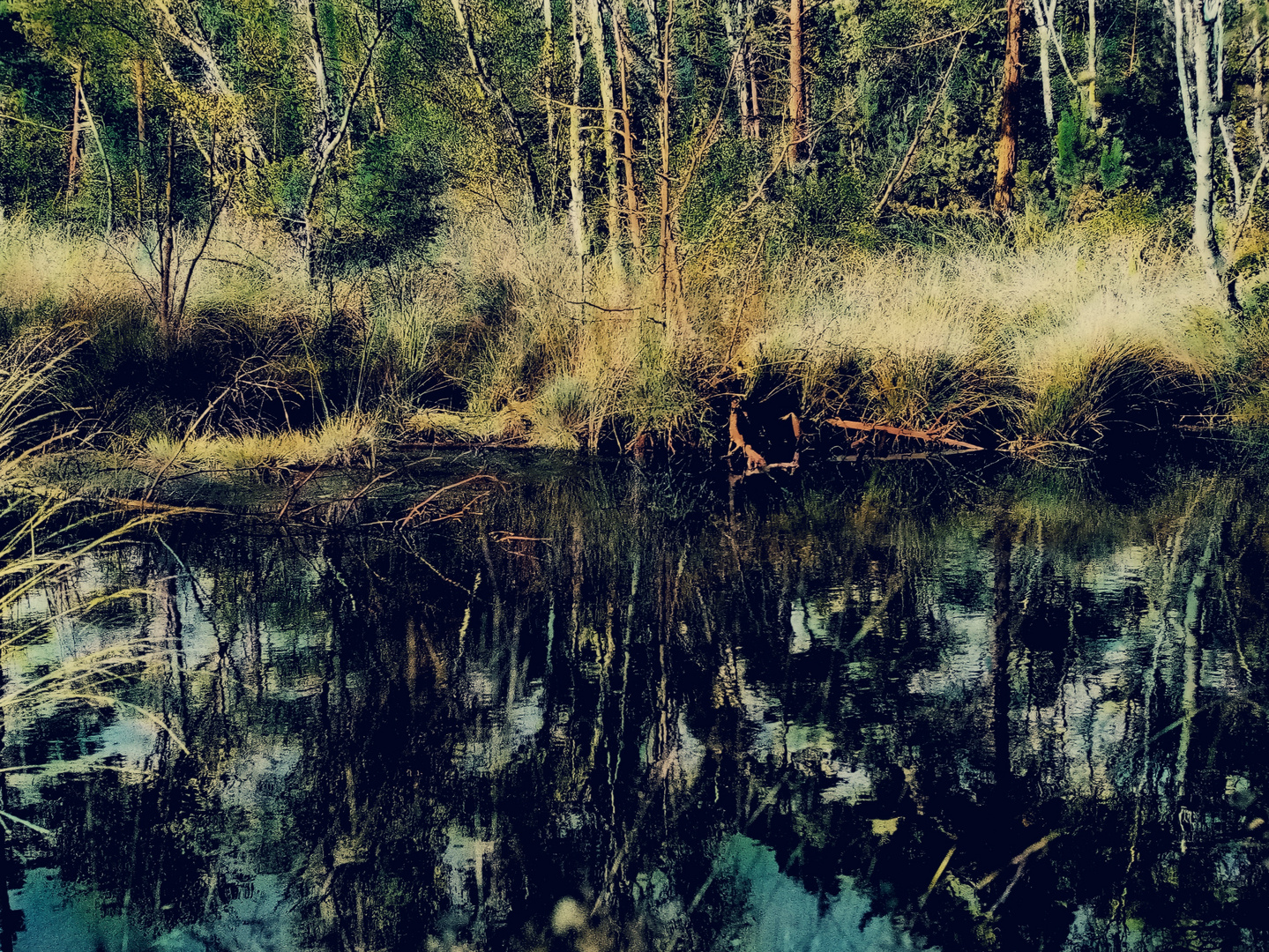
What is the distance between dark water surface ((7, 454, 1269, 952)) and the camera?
3195 mm

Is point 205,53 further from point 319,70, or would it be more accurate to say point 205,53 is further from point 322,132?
point 322,132

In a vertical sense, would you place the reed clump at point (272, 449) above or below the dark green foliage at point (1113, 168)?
below

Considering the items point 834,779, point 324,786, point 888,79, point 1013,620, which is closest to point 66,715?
point 324,786

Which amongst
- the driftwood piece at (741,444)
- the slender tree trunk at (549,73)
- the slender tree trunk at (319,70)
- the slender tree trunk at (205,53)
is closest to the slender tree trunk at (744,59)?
the slender tree trunk at (549,73)

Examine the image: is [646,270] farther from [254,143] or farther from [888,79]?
[888,79]

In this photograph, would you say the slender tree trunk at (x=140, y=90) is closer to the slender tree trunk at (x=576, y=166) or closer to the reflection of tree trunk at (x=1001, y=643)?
the slender tree trunk at (x=576, y=166)

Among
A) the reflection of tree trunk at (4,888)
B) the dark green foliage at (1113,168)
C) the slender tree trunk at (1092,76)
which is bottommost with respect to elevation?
the reflection of tree trunk at (4,888)

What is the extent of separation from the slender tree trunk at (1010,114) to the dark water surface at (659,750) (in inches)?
553

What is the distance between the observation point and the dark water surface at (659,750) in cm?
320

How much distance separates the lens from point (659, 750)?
4074mm

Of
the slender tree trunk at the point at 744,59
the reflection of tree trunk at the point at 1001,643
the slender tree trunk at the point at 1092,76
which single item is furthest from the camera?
the slender tree trunk at the point at 1092,76

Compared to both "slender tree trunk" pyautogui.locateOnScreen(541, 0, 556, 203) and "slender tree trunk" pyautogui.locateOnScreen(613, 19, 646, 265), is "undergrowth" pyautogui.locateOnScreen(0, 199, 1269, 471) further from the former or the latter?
"slender tree trunk" pyautogui.locateOnScreen(541, 0, 556, 203)

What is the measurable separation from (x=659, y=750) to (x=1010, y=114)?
17.8 m

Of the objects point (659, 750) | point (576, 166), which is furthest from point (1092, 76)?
point (659, 750)
